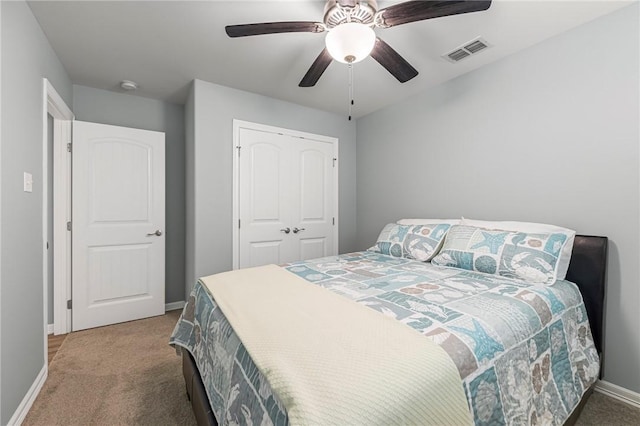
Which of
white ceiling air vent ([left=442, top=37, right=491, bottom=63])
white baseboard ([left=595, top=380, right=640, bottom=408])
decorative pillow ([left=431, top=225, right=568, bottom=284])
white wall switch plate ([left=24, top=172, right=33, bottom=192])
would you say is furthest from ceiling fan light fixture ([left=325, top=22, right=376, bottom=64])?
white baseboard ([left=595, top=380, right=640, bottom=408])

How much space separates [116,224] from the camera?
2.96 meters

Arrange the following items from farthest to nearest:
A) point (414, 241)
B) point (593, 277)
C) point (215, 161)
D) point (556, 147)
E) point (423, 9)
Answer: point (215, 161), point (414, 241), point (556, 147), point (593, 277), point (423, 9)

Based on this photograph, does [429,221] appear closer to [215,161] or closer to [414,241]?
[414,241]

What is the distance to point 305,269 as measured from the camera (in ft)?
6.85

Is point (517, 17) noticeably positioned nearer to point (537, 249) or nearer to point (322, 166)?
point (537, 249)

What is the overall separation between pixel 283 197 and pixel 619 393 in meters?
3.10

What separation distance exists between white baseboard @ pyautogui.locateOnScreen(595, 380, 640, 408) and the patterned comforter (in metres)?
0.41

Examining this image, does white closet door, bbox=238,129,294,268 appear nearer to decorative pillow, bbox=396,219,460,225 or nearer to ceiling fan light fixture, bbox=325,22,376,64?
decorative pillow, bbox=396,219,460,225

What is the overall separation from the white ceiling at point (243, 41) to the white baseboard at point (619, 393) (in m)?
2.39

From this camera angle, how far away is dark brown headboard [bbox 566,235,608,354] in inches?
70.9

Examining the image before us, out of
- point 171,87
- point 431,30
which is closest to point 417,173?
point 431,30

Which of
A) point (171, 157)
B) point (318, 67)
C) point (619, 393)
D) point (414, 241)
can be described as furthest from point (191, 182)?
point (619, 393)

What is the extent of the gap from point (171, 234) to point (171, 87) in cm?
161

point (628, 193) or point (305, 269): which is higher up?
point (628, 193)
